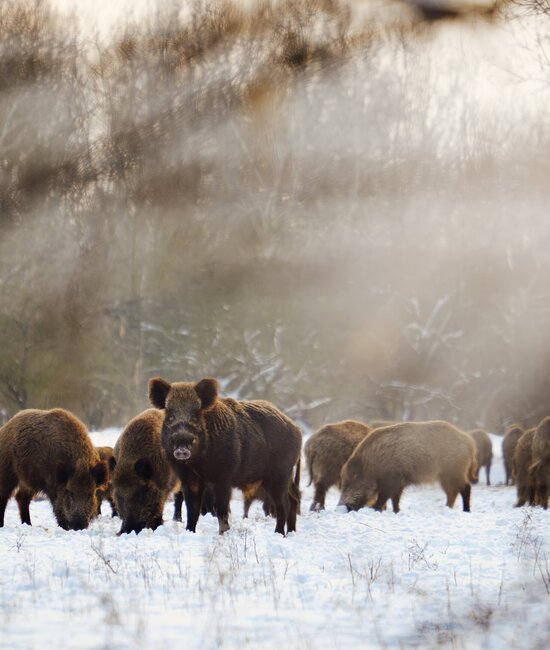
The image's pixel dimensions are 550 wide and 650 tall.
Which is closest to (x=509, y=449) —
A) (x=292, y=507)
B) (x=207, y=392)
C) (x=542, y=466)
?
(x=542, y=466)

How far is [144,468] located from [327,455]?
6.34 meters

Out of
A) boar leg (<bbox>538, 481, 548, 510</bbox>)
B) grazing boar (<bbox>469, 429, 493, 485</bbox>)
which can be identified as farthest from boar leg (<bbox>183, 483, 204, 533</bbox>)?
grazing boar (<bbox>469, 429, 493, 485</bbox>)

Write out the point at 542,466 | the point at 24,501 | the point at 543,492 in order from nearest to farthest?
the point at 24,501
the point at 543,492
the point at 542,466

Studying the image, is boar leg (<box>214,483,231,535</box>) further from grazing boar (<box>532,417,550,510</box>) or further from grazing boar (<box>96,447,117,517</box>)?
grazing boar (<box>532,417,550,510</box>)

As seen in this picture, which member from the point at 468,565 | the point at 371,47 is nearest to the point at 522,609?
the point at 468,565

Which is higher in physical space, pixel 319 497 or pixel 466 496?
pixel 466 496

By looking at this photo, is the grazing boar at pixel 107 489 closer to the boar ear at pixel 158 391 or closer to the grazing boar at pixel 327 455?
the boar ear at pixel 158 391

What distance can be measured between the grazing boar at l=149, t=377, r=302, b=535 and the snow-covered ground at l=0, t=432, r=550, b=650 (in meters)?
0.63

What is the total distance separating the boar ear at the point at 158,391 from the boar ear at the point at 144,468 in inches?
42.8

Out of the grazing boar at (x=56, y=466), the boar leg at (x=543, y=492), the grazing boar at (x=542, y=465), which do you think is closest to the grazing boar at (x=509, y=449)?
the grazing boar at (x=542, y=465)

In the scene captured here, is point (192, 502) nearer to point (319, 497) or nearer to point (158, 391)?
point (158, 391)

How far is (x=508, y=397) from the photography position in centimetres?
3347

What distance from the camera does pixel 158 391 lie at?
10.2m

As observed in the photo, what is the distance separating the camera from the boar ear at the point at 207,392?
33.1ft
